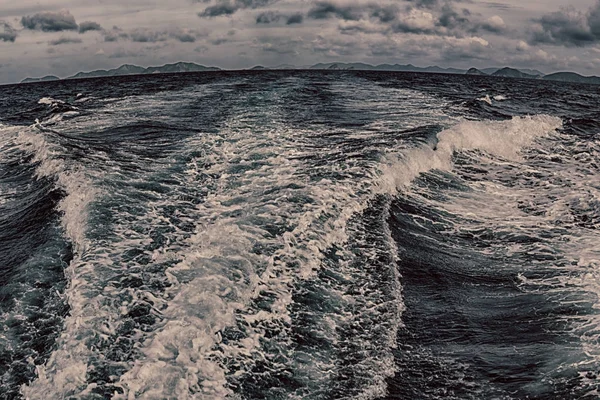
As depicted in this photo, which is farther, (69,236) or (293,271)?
(69,236)

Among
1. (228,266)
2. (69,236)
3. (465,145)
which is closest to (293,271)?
(228,266)

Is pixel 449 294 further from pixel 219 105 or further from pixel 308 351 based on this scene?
pixel 219 105

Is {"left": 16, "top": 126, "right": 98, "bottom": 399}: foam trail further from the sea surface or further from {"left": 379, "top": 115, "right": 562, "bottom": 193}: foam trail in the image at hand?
{"left": 379, "top": 115, "right": 562, "bottom": 193}: foam trail

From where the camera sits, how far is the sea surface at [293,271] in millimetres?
4770

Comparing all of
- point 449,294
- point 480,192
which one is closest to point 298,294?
point 449,294

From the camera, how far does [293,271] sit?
6.81 m

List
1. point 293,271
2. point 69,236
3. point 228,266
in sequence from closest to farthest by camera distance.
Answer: point 228,266 < point 293,271 < point 69,236

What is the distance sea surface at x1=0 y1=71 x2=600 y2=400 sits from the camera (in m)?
4.77

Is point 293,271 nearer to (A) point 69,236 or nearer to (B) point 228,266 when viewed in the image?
(B) point 228,266

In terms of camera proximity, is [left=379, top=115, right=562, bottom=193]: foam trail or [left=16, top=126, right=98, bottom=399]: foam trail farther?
[left=379, top=115, right=562, bottom=193]: foam trail

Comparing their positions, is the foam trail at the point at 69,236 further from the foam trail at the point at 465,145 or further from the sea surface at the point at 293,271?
the foam trail at the point at 465,145

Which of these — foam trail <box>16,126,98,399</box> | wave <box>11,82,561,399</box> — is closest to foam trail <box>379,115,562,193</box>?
wave <box>11,82,561,399</box>

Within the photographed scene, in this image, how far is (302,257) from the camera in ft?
23.5

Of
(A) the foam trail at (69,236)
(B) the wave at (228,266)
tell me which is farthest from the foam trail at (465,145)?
(A) the foam trail at (69,236)
